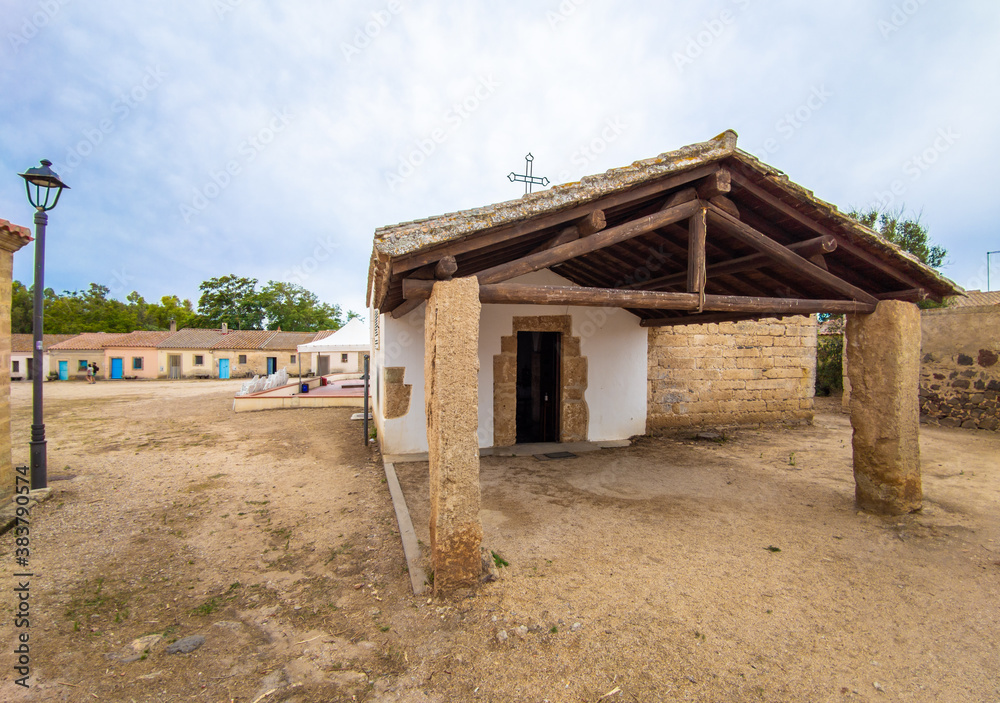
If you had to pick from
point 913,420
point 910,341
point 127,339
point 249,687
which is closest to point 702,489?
point 913,420

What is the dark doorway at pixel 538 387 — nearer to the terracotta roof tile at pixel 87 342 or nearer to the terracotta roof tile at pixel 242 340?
the terracotta roof tile at pixel 242 340

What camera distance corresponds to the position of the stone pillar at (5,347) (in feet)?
15.6

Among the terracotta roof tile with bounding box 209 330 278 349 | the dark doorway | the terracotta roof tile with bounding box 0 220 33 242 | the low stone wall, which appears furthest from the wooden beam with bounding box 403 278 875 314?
the terracotta roof tile with bounding box 209 330 278 349

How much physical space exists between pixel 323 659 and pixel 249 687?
367 mm

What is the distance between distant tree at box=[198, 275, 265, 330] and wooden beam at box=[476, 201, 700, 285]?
41.8 m

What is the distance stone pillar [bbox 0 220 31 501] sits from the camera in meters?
4.74

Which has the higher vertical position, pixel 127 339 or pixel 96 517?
pixel 127 339

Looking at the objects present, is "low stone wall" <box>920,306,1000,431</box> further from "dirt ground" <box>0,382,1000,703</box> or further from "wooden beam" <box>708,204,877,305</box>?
"wooden beam" <box>708,204,877,305</box>

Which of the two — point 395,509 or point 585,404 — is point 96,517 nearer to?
point 395,509

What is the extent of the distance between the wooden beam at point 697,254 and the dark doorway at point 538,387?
374 centimetres

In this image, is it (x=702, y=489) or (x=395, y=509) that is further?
(x=702, y=489)

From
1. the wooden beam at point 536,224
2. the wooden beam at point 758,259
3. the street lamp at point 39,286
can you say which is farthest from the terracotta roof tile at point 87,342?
the wooden beam at point 758,259

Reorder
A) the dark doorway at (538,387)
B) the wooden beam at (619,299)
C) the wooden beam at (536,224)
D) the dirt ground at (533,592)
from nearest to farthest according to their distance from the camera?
the dirt ground at (533,592)
the wooden beam at (536,224)
the wooden beam at (619,299)
the dark doorway at (538,387)

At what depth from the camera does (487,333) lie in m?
6.97
